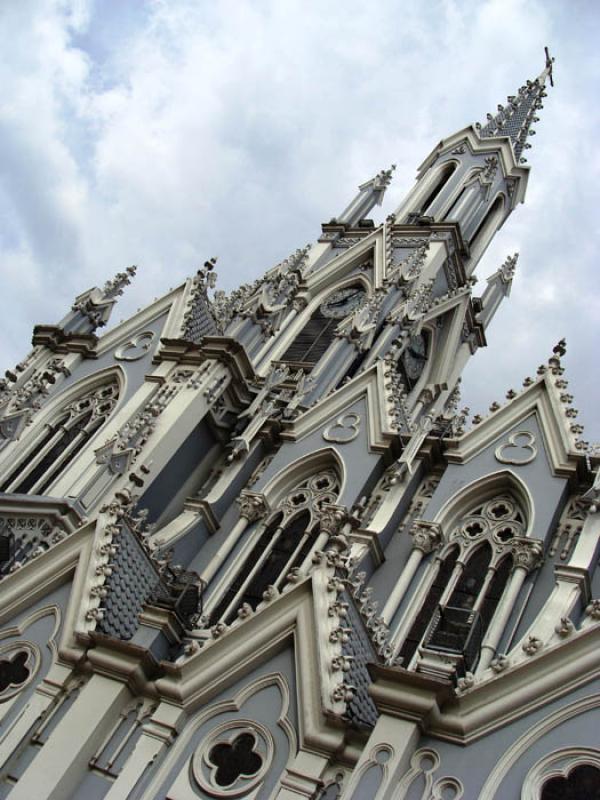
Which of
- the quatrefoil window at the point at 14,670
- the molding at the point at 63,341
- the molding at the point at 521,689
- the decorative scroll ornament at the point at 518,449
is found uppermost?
the molding at the point at 63,341

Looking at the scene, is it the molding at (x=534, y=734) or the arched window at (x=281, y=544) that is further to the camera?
the arched window at (x=281, y=544)

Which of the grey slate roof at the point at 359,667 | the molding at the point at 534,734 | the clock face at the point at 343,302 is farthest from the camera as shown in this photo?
the clock face at the point at 343,302

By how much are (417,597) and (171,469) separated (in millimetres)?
5773

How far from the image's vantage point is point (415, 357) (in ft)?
84.6

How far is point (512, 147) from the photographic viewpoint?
109ft

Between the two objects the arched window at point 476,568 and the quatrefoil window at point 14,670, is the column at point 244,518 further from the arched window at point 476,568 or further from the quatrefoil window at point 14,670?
the quatrefoil window at point 14,670

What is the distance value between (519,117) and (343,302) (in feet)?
43.0

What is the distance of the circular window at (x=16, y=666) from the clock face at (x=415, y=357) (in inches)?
509

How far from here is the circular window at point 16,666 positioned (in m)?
14.0

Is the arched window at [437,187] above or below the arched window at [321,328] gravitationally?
above

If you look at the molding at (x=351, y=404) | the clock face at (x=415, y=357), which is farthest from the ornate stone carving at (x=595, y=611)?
the clock face at (x=415, y=357)

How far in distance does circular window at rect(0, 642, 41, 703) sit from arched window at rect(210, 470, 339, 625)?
341 centimetres

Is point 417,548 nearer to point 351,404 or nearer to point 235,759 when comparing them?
point 351,404

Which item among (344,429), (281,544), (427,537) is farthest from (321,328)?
(427,537)
